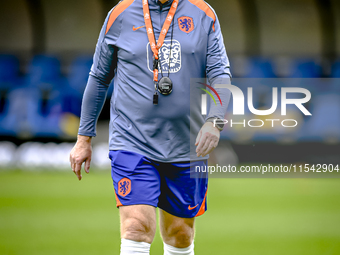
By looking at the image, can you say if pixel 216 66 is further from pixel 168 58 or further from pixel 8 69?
pixel 8 69

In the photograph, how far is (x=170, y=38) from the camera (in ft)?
9.07

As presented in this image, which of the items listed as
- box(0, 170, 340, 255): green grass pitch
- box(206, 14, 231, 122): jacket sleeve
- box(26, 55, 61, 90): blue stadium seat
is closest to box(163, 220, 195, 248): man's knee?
box(206, 14, 231, 122): jacket sleeve

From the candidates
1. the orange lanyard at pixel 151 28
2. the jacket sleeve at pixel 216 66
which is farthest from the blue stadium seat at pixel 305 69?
the orange lanyard at pixel 151 28

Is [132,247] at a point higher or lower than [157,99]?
lower

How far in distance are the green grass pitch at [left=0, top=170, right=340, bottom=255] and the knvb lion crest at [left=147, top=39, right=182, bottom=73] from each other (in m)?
2.41

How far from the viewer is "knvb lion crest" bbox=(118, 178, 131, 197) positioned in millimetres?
2660

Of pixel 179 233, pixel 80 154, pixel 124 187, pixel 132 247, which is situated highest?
pixel 80 154

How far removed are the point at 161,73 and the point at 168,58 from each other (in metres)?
0.09

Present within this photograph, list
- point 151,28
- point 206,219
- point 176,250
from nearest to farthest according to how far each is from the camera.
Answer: point 151,28, point 176,250, point 206,219

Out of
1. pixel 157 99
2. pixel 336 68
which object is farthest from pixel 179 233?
pixel 336 68

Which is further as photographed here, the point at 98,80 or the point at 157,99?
the point at 98,80

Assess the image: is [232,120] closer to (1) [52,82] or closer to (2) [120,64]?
(1) [52,82]

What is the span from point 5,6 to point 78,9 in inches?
91.1

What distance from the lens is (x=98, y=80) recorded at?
2936mm
